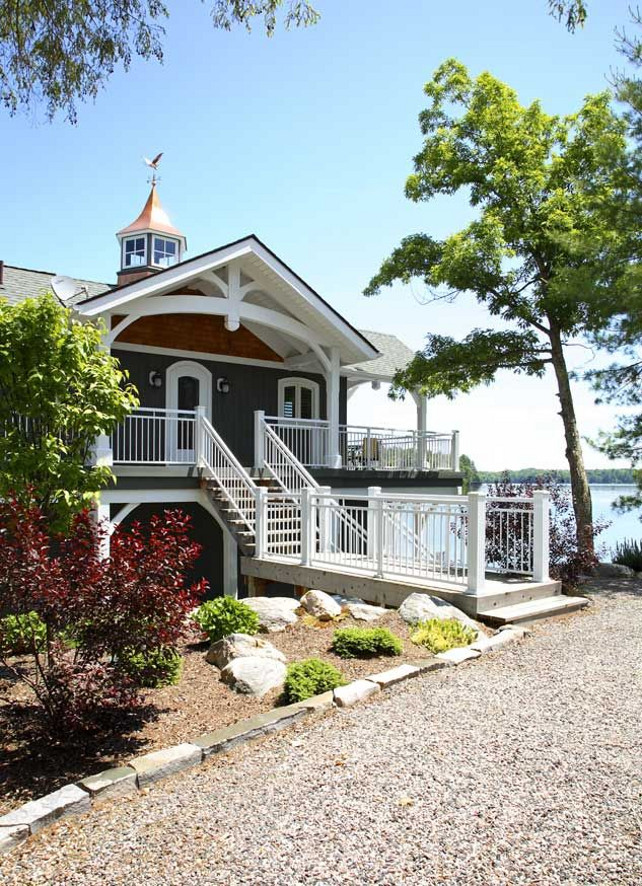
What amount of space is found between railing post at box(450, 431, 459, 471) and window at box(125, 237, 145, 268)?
1009cm

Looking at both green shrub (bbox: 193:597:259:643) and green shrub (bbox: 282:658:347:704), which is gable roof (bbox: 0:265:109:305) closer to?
green shrub (bbox: 193:597:259:643)

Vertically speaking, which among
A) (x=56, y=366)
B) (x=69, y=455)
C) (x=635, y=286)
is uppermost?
(x=635, y=286)

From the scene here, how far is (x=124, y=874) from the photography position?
318 centimetres

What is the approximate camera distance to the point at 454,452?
1845 centimetres

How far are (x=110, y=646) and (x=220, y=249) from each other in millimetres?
10155

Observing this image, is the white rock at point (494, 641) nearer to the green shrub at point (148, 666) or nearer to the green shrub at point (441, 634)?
the green shrub at point (441, 634)

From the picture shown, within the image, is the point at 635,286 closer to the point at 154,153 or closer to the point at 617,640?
the point at 617,640

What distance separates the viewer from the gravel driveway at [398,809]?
10.4 ft

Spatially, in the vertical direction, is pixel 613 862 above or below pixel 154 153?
below

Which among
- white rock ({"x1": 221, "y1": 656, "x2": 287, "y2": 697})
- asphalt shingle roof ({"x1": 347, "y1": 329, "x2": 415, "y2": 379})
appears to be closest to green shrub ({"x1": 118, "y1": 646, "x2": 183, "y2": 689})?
white rock ({"x1": 221, "y1": 656, "x2": 287, "y2": 697})

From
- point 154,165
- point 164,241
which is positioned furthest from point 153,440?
point 154,165

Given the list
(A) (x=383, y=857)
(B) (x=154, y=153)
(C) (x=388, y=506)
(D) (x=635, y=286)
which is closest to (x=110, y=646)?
(A) (x=383, y=857)

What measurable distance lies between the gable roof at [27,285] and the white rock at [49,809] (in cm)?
1159

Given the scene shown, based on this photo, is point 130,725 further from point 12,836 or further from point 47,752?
point 12,836
